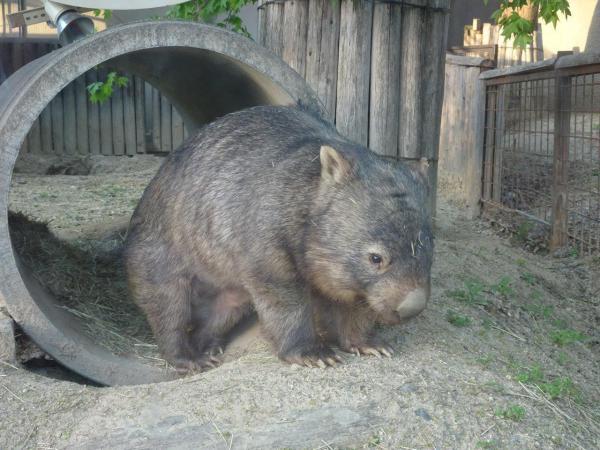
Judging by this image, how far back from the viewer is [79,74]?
13.1 ft

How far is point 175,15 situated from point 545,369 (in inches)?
167

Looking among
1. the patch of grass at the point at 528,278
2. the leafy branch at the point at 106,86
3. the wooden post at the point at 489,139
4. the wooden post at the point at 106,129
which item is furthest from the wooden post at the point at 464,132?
the wooden post at the point at 106,129

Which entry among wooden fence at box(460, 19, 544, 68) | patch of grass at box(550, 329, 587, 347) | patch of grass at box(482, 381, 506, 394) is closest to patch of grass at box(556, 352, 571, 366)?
patch of grass at box(550, 329, 587, 347)

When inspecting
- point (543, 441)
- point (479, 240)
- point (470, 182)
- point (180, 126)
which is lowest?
point (543, 441)

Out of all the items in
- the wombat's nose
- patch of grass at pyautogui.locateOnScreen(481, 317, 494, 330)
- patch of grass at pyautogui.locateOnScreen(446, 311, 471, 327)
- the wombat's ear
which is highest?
the wombat's ear

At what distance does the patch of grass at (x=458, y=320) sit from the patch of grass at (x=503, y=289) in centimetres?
81

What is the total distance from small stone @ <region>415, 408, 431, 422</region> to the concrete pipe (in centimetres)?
157

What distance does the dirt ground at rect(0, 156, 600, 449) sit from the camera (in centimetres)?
300

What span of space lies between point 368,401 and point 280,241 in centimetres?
82

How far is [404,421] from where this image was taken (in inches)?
120

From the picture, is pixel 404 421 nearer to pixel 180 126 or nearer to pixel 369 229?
pixel 369 229

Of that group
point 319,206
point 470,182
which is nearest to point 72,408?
point 319,206

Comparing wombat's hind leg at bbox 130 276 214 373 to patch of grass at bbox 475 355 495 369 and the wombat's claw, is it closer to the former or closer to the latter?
the wombat's claw

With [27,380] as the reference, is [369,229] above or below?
above
